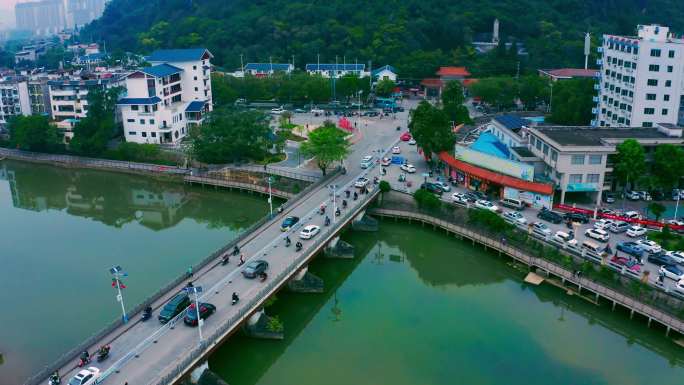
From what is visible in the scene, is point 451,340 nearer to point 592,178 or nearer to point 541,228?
point 541,228

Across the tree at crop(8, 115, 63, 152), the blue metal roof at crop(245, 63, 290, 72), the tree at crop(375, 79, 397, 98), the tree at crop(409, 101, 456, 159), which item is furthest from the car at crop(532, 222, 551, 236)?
the blue metal roof at crop(245, 63, 290, 72)

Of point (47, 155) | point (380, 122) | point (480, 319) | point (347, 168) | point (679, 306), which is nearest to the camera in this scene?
point (679, 306)

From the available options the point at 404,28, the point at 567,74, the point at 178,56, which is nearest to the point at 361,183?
the point at 178,56

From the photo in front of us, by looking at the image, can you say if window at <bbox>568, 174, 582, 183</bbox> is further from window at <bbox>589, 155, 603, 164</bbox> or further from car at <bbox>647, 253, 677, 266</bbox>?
car at <bbox>647, 253, 677, 266</bbox>

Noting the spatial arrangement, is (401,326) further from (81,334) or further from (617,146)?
(617,146)

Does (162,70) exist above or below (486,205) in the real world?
above

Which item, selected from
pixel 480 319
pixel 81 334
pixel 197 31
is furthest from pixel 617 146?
pixel 197 31

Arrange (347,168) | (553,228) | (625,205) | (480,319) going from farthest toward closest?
1. (347,168)
2. (625,205)
3. (553,228)
4. (480,319)

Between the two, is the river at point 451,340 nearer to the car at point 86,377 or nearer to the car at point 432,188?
the car at point 86,377
